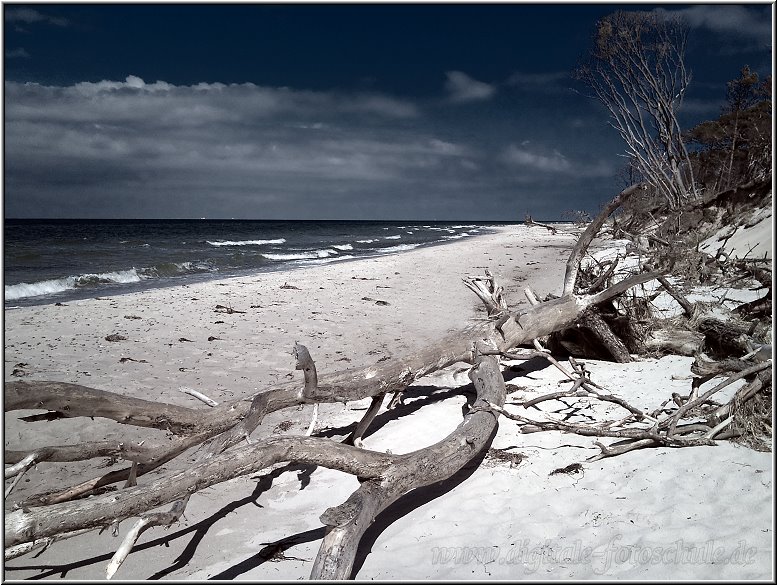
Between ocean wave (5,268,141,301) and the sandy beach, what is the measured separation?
618 centimetres

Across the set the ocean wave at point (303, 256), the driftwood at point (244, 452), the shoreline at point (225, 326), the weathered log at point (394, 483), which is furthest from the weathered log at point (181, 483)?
the ocean wave at point (303, 256)

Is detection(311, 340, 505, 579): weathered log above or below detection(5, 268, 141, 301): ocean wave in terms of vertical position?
above

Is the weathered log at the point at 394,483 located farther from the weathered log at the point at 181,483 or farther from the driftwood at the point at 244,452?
the weathered log at the point at 181,483

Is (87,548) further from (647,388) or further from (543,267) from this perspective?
(543,267)

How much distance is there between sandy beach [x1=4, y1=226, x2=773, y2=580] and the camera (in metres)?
2.53

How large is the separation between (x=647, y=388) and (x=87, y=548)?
480 cm

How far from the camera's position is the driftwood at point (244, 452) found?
2.31 meters

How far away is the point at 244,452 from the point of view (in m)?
2.62

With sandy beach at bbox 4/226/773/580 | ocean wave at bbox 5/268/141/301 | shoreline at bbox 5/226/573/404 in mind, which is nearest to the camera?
sandy beach at bbox 4/226/773/580

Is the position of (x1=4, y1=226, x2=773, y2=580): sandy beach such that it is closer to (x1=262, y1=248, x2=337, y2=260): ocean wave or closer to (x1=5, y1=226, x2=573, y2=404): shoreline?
(x1=5, y1=226, x2=573, y2=404): shoreline

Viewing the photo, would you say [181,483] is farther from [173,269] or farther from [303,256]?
[303,256]

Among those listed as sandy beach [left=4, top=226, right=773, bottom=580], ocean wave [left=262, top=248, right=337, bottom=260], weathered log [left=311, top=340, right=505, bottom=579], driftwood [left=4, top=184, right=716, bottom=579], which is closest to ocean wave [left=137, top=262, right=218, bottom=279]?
ocean wave [left=262, top=248, right=337, bottom=260]

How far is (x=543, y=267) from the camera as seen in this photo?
1741 cm

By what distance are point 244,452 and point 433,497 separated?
4.83 feet
